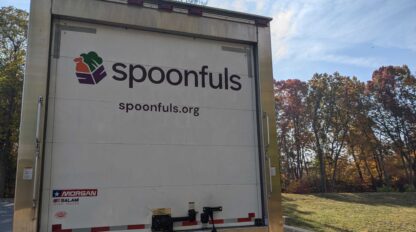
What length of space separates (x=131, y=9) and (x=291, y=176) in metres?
35.3

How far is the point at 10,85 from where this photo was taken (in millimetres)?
22812

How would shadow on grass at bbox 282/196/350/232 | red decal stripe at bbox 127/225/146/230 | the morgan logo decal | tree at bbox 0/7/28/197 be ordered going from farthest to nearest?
tree at bbox 0/7/28/197
shadow on grass at bbox 282/196/350/232
red decal stripe at bbox 127/225/146/230
the morgan logo decal

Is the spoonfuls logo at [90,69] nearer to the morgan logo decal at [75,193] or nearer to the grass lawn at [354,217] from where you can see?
the morgan logo decal at [75,193]

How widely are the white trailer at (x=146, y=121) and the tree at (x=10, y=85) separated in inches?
874

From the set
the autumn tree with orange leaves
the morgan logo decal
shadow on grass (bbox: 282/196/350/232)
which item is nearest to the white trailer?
the morgan logo decal

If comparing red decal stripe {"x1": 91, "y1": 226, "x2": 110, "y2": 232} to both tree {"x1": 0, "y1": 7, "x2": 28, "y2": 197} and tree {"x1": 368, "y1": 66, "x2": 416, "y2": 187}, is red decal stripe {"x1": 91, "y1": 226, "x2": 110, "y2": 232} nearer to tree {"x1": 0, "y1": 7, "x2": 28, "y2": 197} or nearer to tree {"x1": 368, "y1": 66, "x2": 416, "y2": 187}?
tree {"x1": 0, "y1": 7, "x2": 28, "y2": 197}

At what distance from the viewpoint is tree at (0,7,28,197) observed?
22.9 meters

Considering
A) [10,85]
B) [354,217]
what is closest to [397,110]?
[354,217]

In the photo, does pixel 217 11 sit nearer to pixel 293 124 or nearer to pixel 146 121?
pixel 146 121

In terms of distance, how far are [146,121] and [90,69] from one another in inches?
27.2

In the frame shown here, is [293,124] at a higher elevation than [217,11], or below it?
higher

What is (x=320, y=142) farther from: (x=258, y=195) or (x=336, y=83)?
(x=258, y=195)

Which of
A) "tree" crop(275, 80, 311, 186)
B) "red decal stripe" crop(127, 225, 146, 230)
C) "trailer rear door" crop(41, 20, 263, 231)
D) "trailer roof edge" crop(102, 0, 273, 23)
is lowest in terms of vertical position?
"red decal stripe" crop(127, 225, 146, 230)

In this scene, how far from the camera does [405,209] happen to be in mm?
13891
